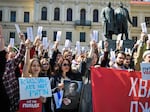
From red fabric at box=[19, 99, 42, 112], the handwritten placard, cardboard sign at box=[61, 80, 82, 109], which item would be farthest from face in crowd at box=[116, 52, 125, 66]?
red fabric at box=[19, 99, 42, 112]

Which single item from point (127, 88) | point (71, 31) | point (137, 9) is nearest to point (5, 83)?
point (127, 88)

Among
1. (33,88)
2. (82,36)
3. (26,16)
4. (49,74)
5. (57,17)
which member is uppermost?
(26,16)

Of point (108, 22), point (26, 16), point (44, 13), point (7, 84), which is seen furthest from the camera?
point (26, 16)

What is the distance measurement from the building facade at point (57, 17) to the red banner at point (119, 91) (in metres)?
48.1

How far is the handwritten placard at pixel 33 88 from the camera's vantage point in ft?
16.2

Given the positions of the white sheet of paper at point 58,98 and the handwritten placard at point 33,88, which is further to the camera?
the white sheet of paper at point 58,98

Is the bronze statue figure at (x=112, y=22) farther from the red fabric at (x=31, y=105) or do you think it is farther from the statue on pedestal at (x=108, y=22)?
the red fabric at (x=31, y=105)

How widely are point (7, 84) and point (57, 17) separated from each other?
50086 mm

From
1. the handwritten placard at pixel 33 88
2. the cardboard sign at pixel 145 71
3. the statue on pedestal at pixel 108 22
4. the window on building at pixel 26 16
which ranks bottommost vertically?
the handwritten placard at pixel 33 88

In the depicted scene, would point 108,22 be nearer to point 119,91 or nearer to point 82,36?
point 119,91

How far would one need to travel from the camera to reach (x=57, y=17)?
54.4m

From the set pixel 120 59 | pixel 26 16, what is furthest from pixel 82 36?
pixel 120 59

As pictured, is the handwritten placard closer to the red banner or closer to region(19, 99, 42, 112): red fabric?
region(19, 99, 42, 112): red fabric

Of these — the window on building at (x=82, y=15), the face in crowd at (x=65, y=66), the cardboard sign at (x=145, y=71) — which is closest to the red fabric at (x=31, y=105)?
the face in crowd at (x=65, y=66)
